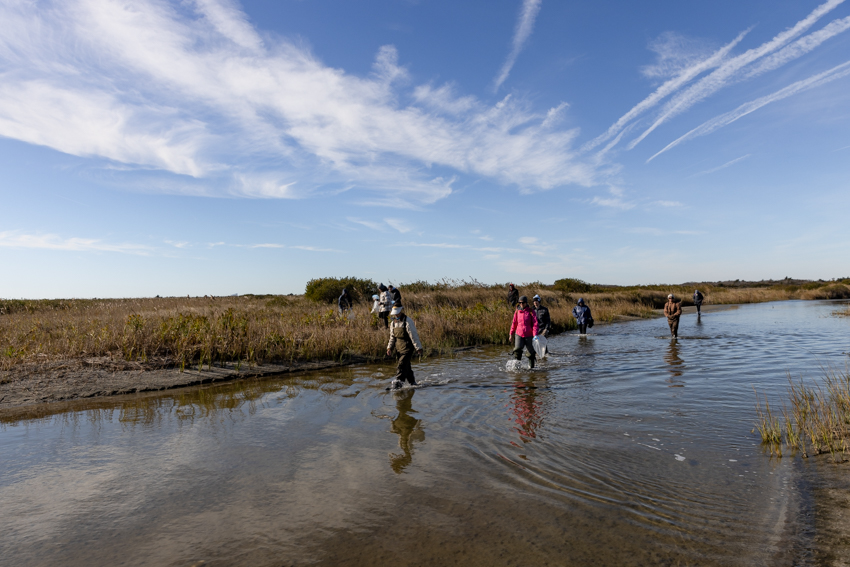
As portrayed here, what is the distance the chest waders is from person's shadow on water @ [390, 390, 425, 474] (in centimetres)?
70

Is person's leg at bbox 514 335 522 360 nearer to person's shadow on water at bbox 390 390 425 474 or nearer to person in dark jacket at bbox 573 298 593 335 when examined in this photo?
person's shadow on water at bbox 390 390 425 474

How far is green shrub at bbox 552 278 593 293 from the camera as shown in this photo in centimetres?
4422

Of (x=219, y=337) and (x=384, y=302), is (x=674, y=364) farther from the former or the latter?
(x=219, y=337)

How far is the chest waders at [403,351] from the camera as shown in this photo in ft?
33.2

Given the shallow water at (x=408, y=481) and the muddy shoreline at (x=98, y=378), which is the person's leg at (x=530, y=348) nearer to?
the shallow water at (x=408, y=481)

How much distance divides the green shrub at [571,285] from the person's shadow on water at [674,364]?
2729 cm

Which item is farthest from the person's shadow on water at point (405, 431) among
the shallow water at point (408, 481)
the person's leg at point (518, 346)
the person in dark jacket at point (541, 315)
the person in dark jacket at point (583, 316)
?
the person in dark jacket at point (583, 316)

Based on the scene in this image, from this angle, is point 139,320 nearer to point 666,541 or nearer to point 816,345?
point 666,541

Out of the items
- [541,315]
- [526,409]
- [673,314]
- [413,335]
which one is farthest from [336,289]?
[526,409]

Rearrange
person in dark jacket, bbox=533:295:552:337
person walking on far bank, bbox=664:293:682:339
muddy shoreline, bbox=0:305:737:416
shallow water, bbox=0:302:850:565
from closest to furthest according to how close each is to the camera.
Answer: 1. shallow water, bbox=0:302:850:565
2. muddy shoreline, bbox=0:305:737:416
3. person in dark jacket, bbox=533:295:552:337
4. person walking on far bank, bbox=664:293:682:339

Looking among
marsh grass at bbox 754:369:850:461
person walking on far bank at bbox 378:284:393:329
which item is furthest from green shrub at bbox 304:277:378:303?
marsh grass at bbox 754:369:850:461

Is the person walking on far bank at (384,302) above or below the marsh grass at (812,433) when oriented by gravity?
above

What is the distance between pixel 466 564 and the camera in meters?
3.52

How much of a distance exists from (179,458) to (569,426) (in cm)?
555
